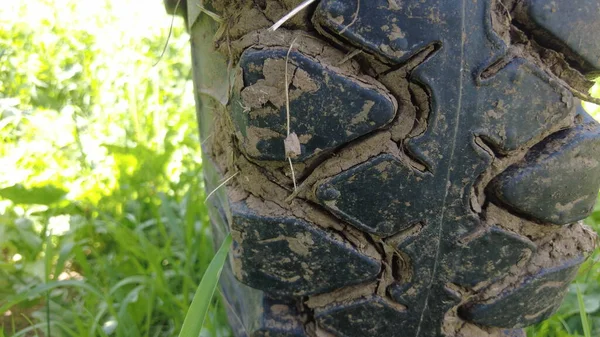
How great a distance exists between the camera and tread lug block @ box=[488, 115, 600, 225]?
28.2 inches

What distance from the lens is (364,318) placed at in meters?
0.84

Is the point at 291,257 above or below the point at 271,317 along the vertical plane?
above

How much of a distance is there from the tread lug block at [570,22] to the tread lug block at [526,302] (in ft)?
1.10

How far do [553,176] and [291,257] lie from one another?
1.26ft

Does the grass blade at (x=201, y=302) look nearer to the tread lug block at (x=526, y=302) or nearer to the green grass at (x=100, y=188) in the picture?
the green grass at (x=100, y=188)

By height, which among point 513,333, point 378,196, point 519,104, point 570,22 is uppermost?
point 570,22

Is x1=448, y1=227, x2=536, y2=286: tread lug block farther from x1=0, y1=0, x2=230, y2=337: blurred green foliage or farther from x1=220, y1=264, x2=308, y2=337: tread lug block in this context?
x1=0, y1=0, x2=230, y2=337: blurred green foliage

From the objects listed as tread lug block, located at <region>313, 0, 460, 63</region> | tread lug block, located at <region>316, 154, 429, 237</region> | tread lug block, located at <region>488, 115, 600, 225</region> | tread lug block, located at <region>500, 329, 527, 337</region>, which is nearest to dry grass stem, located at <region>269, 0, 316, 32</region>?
tread lug block, located at <region>313, 0, 460, 63</region>

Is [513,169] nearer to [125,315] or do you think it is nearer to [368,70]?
[368,70]

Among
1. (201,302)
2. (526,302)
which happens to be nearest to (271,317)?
(201,302)

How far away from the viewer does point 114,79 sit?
2.13m

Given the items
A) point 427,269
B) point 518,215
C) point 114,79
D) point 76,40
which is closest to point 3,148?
point 114,79

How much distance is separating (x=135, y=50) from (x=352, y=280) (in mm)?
1907

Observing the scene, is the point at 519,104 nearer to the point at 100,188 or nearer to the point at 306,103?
the point at 306,103
